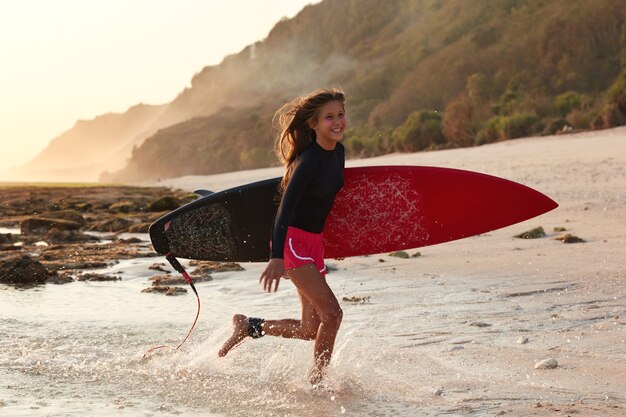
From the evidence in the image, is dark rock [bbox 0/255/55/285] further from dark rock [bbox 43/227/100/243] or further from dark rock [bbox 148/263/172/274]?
dark rock [bbox 43/227/100/243]

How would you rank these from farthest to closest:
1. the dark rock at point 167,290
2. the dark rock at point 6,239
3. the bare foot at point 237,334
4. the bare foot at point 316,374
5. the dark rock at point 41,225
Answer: the dark rock at point 41,225, the dark rock at point 6,239, the dark rock at point 167,290, the bare foot at point 237,334, the bare foot at point 316,374

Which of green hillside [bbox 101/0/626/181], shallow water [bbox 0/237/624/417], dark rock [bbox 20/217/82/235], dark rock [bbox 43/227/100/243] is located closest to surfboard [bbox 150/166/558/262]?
shallow water [bbox 0/237/624/417]

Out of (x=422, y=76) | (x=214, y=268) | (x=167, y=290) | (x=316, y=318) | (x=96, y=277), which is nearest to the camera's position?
(x=316, y=318)

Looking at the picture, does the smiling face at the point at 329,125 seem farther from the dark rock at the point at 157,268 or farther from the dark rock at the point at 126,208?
the dark rock at the point at 126,208

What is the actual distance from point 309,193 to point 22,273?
517cm

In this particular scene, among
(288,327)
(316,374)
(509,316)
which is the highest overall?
(288,327)

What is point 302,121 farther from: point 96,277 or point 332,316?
point 96,277

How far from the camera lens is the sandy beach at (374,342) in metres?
4.38

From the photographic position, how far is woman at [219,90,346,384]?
461 cm

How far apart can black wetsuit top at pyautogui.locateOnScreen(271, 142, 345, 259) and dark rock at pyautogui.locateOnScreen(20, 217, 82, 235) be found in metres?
10.9

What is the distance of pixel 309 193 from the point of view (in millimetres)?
4695

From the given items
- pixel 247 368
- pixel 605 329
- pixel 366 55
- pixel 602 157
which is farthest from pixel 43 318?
pixel 366 55

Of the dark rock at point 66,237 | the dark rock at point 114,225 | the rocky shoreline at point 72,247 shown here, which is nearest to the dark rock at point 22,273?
the rocky shoreline at point 72,247

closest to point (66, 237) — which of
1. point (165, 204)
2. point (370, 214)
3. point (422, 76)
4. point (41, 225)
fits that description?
point (41, 225)
